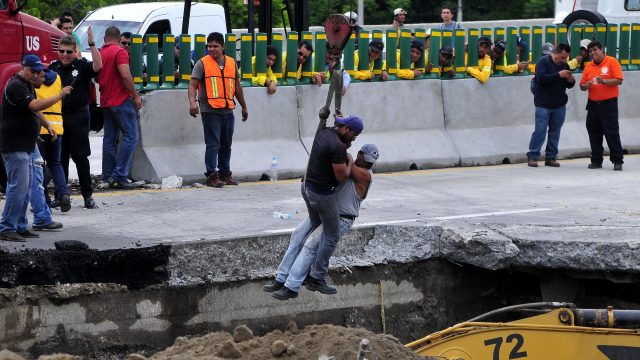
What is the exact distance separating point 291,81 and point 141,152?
8.13 feet

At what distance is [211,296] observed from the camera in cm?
1094

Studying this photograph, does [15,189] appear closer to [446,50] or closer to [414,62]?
[414,62]

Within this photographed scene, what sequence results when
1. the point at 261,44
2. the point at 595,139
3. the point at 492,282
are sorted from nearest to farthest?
the point at 492,282, the point at 261,44, the point at 595,139

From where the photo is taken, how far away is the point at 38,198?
11.6 meters

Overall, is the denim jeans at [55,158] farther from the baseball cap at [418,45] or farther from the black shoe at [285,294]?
the baseball cap at [418,45]

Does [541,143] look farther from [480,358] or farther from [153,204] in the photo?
[480,358]

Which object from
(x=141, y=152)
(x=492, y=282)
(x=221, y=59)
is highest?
(x=221, y=59)

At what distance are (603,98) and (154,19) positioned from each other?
8.45 metres

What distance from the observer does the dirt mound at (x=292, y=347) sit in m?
8.20

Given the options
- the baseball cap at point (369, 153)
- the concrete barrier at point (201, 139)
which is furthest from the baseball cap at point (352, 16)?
the concrete barrier at point (201, 139)

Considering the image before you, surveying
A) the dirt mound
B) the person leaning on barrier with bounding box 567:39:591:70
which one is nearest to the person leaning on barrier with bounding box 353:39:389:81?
the person leaning on barrier with bounding box 567:39:591:70

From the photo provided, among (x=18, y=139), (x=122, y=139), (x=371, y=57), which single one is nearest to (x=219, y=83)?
(x=122, y=139)

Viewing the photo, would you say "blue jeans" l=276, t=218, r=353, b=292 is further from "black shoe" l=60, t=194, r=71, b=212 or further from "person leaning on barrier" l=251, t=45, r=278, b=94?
"person leaning on barrier" l=251, t=45, r=278, b=94

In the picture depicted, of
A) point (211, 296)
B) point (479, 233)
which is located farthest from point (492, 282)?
point (211, 296)
